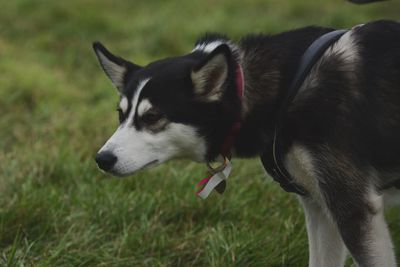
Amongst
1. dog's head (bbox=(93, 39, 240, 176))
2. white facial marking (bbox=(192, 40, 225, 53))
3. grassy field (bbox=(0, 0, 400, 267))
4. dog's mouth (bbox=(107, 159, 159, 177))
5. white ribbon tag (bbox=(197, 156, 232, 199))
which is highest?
white facial marking (bbox=(192, 40, 225, 53))

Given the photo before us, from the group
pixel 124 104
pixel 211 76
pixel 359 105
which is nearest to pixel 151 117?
pixel 124 104

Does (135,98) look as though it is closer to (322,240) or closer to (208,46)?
(208,46)

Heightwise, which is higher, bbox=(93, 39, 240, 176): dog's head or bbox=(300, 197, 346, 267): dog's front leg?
bbox=(93, 39, 240, 176): dog's head

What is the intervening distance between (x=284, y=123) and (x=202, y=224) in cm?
125

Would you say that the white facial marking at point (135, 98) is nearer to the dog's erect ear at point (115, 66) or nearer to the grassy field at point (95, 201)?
the dog's erect ear at point (115, 66)

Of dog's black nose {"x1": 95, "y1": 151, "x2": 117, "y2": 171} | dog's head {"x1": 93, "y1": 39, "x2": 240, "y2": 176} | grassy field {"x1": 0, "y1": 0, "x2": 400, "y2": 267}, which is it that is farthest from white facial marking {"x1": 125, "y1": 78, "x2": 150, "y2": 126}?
grassy field {"x1": 0, "y1": 0, "x2": 400, "y2": 267}

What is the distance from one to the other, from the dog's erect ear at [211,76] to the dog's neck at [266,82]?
0.14m

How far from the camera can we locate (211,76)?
2.83 metres

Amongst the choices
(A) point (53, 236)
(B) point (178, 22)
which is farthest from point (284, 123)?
(B) point (178, 22)

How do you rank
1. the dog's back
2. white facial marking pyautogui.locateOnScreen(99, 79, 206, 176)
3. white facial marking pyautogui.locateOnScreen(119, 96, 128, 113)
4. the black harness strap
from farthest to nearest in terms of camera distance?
white facial marking pyautogui.locateOnScreen(119, 96, 128, 113)
white facial marking pyautogui.locateOnScreen(99, 79, 206, 176)
the black harness strap
the dog's back

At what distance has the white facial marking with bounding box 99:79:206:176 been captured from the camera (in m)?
2.86

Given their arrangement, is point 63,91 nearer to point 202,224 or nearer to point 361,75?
point 202,224

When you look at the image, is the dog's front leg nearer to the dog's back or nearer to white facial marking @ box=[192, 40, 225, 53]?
the dog's back

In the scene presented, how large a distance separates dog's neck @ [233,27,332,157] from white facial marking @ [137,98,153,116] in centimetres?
41
